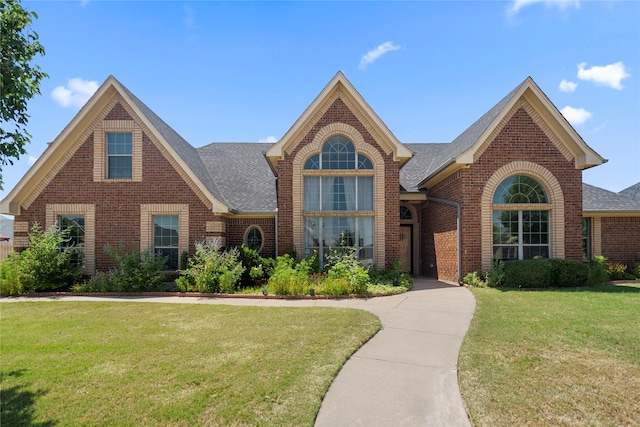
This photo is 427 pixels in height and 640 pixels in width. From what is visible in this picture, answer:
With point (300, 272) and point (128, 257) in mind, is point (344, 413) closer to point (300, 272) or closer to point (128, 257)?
point (300, 272)

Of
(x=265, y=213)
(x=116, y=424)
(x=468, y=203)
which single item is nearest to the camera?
(x=116, y=424)

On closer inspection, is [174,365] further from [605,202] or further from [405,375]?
[605,202]

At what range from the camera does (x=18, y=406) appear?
13.4 ft

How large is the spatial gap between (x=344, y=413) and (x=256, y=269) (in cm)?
914

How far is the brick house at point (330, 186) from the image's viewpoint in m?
13.5

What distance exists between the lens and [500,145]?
13547 millimetres

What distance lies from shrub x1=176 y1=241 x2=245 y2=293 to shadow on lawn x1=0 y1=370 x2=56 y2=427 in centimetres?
716

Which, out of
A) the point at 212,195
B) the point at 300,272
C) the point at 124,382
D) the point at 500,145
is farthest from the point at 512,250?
the point at 124,382

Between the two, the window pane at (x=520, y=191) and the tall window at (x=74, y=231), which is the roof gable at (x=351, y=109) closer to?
the window pane at (x=520, y=191)

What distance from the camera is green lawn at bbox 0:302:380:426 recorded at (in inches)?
154

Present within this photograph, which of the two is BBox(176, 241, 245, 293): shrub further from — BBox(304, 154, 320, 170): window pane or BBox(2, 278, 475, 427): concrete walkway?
BBox(2, 278, 475, 427): concrete walkway

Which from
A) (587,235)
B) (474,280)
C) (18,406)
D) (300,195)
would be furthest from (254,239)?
(587,235)

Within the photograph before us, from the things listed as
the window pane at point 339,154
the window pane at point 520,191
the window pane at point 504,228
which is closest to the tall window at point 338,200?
the window pane at point 339,154

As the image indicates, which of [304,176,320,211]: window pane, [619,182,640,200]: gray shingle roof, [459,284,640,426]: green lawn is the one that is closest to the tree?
[459,284,640,426]: green lawn
